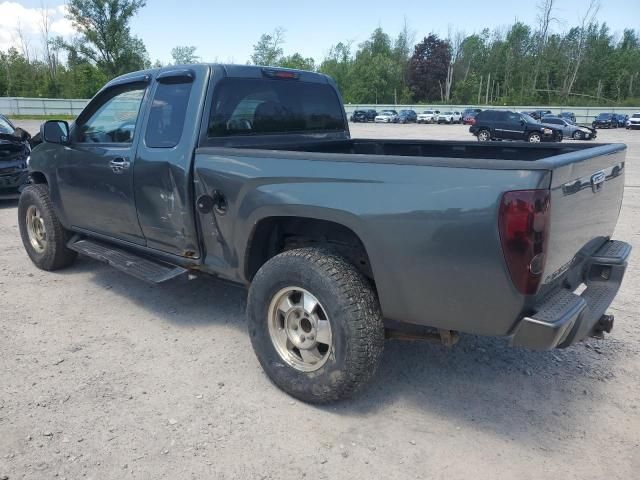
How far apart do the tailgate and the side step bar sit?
252 cm

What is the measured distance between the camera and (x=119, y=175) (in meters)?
4.18

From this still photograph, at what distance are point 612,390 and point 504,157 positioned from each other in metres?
1.83

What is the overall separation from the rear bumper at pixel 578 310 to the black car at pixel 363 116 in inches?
2047

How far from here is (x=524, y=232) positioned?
228 centimetres

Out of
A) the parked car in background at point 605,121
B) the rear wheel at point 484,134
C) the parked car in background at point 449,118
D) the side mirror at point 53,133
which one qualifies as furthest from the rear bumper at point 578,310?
the parked car in background at point 449,118

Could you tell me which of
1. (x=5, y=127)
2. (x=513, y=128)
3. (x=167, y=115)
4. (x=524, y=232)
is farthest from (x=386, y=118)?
(x=524, y=232)

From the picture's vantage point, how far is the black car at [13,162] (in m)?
8.66

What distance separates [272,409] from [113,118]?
9.31 ft

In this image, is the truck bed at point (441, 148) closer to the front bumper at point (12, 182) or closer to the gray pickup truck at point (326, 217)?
the gray pickup truck at point (326, 217)

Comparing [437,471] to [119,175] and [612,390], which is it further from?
[119,175]

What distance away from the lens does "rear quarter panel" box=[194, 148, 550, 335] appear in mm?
2371

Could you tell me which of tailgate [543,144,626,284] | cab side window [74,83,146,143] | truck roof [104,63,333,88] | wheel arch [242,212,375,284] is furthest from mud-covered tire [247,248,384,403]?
cab side window [74,83,146,143]

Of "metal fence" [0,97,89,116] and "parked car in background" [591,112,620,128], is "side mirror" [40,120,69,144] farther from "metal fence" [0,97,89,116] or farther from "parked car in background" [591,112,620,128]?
"parked car in background" [591,112,620,128]

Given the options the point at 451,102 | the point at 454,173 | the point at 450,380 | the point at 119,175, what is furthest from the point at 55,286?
the point at 451,102
